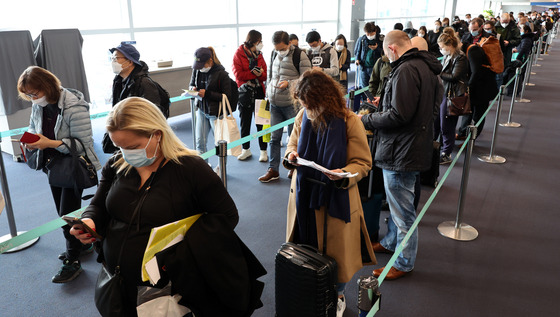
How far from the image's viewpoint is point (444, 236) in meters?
3.96

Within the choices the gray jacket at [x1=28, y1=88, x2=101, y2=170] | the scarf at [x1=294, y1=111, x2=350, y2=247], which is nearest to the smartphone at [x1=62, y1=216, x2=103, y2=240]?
the scarf at [x1=294, y1=111, x2=350, y2=247]

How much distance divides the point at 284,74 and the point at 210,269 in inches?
143

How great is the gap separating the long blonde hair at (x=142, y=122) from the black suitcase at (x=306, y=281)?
3.24 feet

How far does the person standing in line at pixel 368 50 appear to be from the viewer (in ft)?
25.6

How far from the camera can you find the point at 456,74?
5.18 meters

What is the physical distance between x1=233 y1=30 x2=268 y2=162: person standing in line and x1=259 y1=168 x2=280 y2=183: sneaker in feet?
3.01

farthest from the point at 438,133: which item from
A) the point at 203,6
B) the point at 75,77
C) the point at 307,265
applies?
the point at 203,6

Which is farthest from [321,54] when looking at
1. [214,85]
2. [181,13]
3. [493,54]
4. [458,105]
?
[181,13]

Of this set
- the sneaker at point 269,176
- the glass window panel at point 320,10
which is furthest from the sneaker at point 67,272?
the glass window panel at point 320,10

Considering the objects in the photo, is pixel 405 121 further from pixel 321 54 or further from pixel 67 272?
pixel 321 54

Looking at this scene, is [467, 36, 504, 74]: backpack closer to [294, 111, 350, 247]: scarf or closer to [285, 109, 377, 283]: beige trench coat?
[285, 109, 377, 283]: beige trench coat

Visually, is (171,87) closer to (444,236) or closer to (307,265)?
(444,236)

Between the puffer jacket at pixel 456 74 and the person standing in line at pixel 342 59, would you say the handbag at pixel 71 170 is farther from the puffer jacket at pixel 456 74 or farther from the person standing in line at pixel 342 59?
the person standing in line at pixel 342 59

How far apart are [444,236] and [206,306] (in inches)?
113
